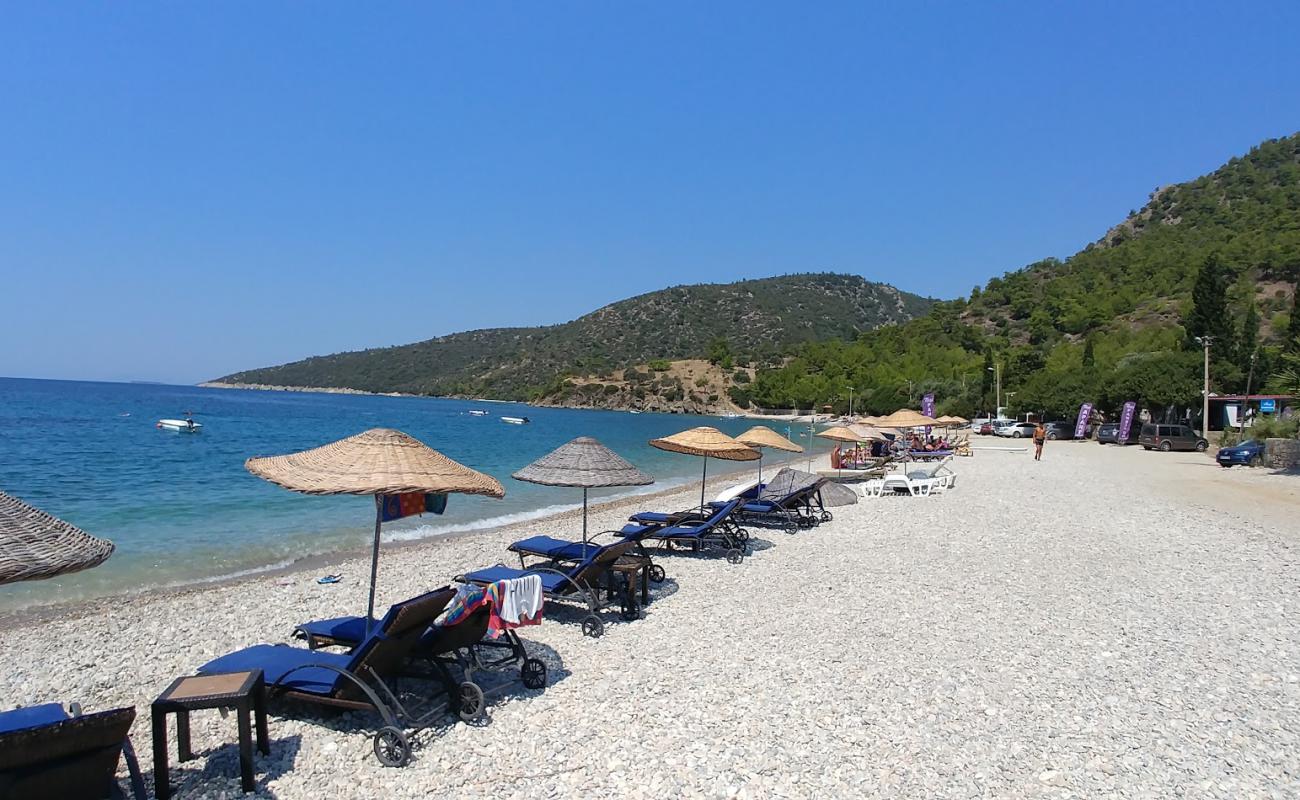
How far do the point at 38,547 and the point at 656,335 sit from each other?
487ft

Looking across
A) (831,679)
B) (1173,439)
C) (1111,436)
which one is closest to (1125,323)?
(1111,436)

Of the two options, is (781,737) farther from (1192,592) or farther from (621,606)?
(1192,592)

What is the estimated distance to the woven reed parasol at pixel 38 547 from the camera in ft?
10.3

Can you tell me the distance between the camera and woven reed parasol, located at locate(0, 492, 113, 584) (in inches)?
123

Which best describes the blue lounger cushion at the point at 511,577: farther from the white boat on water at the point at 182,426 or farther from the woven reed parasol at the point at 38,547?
the white boat on water at the point at 182,426

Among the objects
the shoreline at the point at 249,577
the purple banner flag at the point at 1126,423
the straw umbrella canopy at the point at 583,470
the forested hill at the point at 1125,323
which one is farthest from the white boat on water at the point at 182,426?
the forested hill at the point at 1125,323

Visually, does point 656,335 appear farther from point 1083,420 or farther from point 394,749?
point 394,749

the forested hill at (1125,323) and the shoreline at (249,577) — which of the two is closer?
the shoreline at (249,577)

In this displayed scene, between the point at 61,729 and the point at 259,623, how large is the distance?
4297 millimetres

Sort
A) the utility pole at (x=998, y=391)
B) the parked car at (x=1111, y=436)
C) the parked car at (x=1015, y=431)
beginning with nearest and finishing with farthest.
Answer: the parked car at (x=1111, y=436)
the parked car at (x=1015, y=431)
the utility pole at (x=998, y=391)

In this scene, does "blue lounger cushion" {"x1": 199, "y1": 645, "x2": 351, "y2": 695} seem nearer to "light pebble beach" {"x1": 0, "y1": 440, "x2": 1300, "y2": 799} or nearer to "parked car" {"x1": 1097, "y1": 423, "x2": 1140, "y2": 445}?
"light pebble beach" {"x1": 0, "y1": 440, "x2": 1300, "y2": 799}

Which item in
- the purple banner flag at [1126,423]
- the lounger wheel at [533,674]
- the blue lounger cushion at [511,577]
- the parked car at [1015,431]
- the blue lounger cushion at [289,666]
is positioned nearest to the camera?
the blue lounger cushion at [289,666]

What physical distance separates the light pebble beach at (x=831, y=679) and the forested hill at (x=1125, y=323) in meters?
38.5

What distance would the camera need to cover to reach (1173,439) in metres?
34.7
